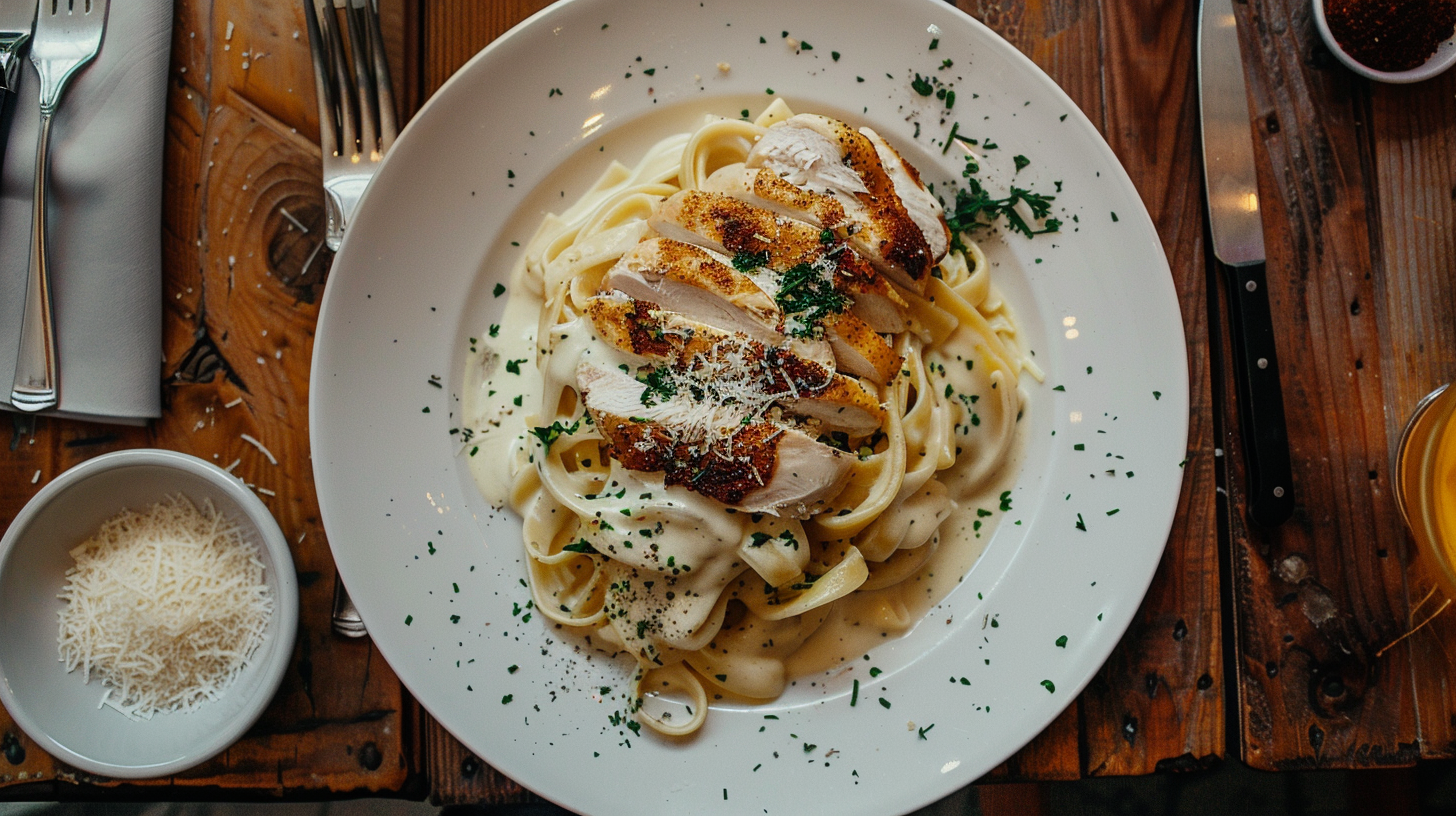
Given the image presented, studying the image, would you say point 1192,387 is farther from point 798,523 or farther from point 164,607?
point 164,607

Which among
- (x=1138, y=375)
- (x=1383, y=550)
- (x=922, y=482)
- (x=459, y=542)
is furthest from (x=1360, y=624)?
(x=459, y=542)

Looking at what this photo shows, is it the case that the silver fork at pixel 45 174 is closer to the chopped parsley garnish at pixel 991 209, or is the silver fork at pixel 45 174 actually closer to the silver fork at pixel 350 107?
the silver fork at pixel 350 107

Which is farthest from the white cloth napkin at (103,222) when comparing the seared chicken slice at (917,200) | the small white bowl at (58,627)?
the seared chicken slice at (917,200)

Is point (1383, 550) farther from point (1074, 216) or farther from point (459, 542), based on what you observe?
point (459, 542)

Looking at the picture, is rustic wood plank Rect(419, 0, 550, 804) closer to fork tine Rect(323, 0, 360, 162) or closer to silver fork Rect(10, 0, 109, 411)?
fork tine Rect(323, 0, 360, 162)

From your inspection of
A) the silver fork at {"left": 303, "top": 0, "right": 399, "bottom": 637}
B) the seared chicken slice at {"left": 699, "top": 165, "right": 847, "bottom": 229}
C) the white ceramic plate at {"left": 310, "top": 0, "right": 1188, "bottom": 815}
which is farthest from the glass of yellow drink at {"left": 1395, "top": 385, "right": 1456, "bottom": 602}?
the silver fork at {"left": 303, "top": 0, "right": 399, "bottom": 637}
